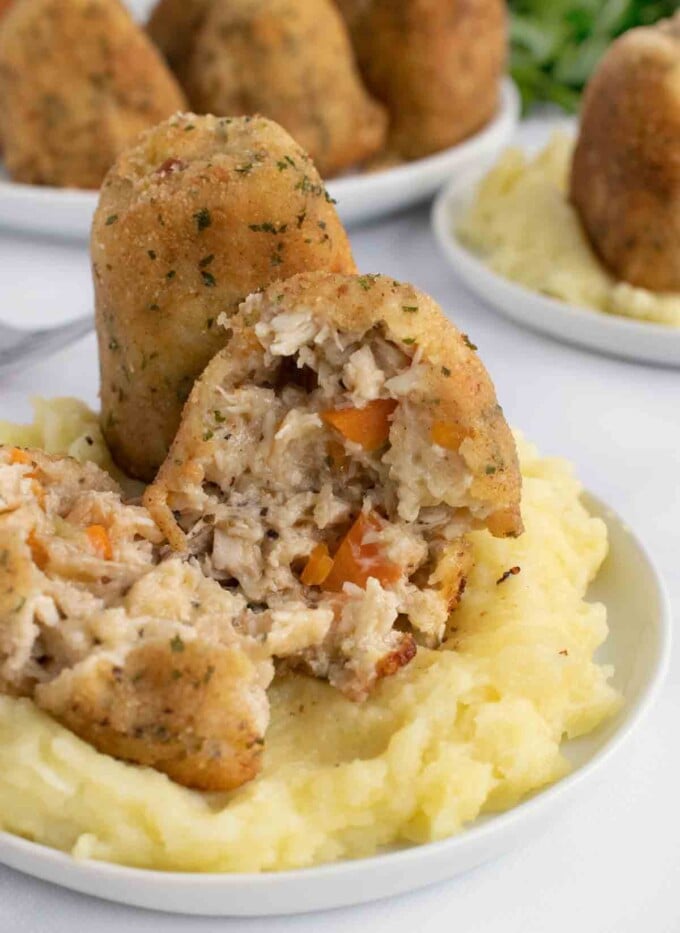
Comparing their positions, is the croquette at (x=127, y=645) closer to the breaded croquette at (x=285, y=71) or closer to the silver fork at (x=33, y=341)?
the silver fork at (x=33, y=341)

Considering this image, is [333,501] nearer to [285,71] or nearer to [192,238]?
[192,238]

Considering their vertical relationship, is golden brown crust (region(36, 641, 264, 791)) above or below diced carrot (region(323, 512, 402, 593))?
above

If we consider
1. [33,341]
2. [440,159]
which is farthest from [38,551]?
[440,159]

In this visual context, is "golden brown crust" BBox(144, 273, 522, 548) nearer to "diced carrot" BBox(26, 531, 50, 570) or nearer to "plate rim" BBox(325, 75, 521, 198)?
"diced carrot" BBox(26, 531, 50, 570)

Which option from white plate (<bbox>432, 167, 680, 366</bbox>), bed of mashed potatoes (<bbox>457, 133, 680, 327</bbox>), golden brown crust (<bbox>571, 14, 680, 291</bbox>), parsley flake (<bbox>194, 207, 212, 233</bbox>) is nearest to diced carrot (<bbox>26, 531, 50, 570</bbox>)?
parsley flake (<bbox>194, 207, 212, 233</bbox>)

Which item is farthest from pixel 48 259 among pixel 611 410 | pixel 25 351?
pixel 611 410

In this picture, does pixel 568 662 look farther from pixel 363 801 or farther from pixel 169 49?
pixel 169 49

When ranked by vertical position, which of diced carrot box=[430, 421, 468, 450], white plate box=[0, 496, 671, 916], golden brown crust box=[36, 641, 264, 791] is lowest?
white plate box=[0, 496, 671, 916]
